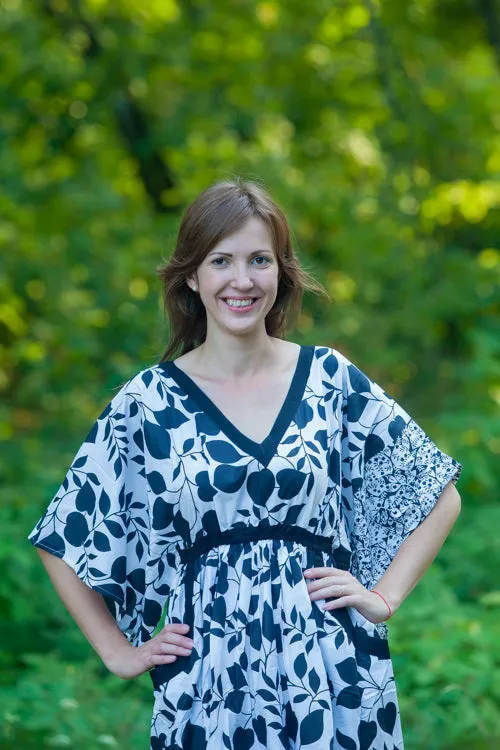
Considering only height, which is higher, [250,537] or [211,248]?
[211,248]

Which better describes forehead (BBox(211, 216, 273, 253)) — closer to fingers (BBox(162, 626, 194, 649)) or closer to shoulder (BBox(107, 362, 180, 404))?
shoulder (BBox(107, 362, 180, 404))

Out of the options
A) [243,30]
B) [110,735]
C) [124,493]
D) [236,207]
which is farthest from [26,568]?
[243,30]

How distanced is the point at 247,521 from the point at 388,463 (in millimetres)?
362

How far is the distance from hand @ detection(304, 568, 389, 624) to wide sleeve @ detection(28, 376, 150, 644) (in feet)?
1.23

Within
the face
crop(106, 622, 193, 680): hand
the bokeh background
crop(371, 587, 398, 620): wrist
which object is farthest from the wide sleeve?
the bokeh background

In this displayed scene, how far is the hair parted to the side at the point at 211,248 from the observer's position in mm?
2205

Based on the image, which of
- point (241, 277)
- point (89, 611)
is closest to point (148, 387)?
point (241, 277)

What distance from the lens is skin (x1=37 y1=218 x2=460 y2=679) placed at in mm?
2154

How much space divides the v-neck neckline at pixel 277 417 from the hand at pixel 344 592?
27 centimetres

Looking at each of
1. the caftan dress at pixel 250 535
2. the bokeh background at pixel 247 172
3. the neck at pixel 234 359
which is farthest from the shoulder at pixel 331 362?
the bokeh background at pixel 247 172

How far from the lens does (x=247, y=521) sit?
212cm

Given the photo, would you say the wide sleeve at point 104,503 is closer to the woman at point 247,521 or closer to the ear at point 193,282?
the woman at point 247,521

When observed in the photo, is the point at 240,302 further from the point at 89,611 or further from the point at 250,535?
the point at 89,611

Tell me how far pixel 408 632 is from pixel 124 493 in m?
1.97
